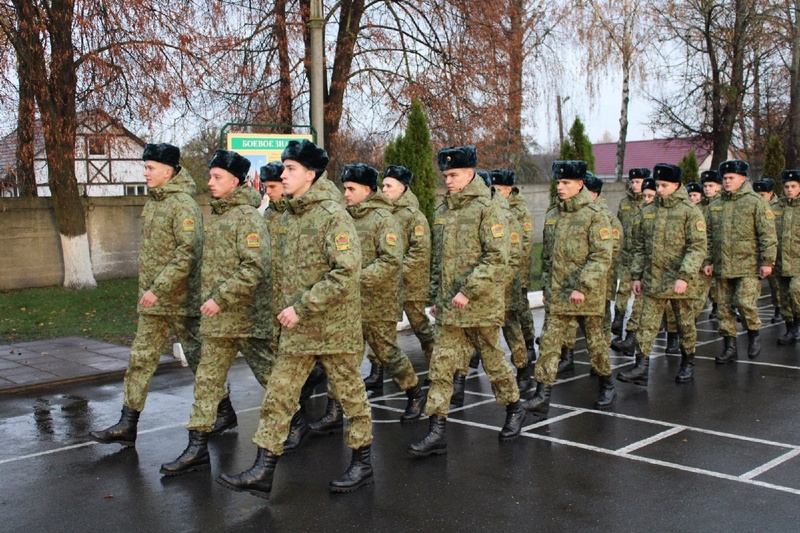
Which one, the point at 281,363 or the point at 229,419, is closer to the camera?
the point at 281,363

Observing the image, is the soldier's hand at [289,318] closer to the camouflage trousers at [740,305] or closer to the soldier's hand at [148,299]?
the soldier's hand at [148,299]

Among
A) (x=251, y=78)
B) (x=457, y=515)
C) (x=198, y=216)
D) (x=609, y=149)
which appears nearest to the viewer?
(x=457, y=515)

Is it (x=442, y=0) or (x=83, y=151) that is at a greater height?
(x=442, y=0)

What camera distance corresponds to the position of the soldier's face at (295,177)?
529cm

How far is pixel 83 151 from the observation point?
15336 millimetres

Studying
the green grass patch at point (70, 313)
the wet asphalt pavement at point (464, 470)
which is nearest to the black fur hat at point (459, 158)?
the wet asphalt pavement at point (464, 470)

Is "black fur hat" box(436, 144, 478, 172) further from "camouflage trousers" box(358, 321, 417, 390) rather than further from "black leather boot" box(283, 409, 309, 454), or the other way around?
"black leather boot" box(283, 409, 309, 454)

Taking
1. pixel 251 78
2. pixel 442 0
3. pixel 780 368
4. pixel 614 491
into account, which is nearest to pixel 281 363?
pixel 614 491

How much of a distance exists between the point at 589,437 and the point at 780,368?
3641 millimetres

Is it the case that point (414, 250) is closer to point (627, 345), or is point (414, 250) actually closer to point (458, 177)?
point (458, 177)

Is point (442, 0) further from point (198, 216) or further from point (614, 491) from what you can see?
point (614, 491)

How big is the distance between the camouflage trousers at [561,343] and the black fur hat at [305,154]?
2724mm

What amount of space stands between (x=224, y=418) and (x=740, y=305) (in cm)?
609

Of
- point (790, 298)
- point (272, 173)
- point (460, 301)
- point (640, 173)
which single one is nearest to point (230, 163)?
point (272, 173)
